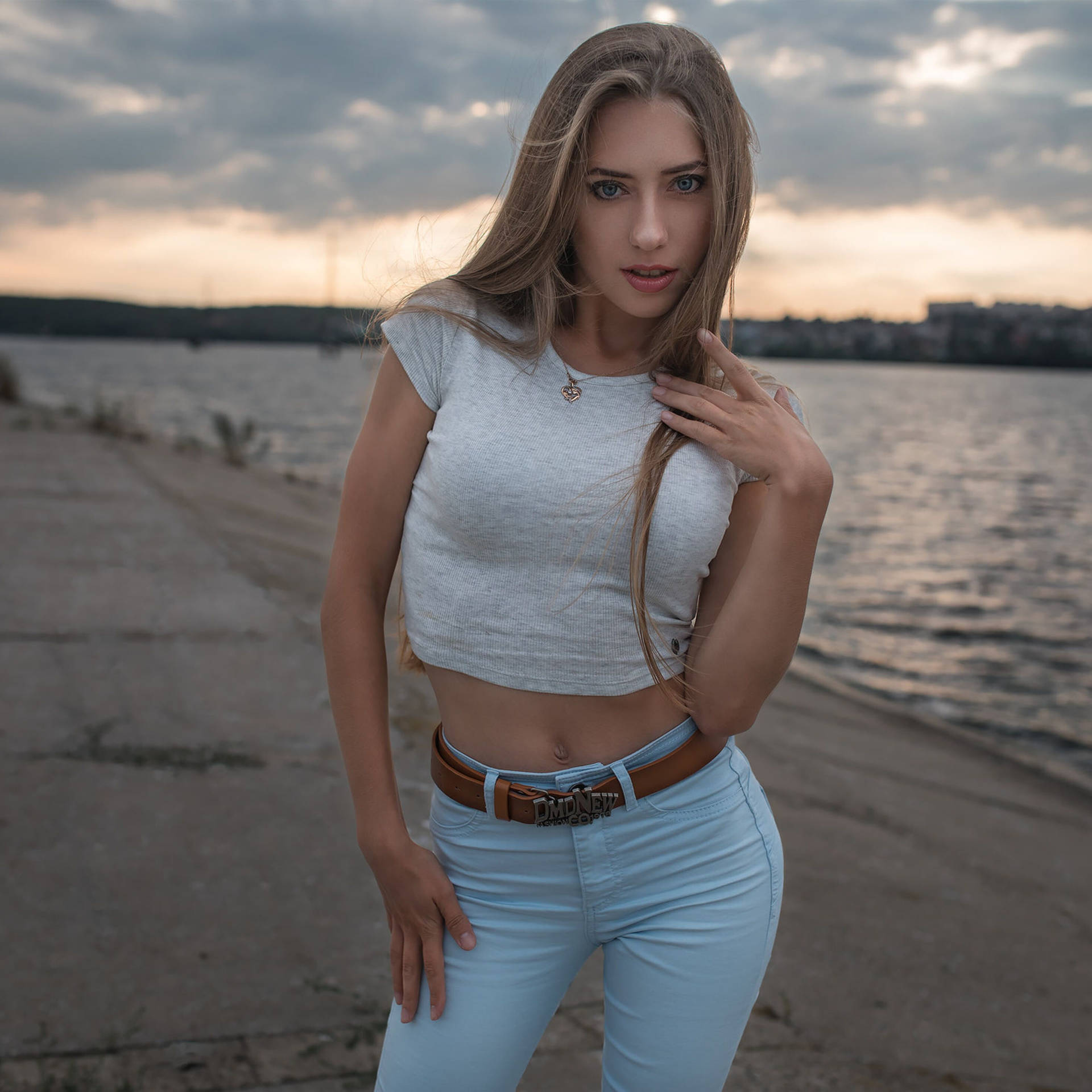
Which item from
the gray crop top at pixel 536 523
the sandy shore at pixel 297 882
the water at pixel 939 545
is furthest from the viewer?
the water at pixel 939 545

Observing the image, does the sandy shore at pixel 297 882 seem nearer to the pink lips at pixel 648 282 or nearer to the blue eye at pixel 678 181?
the pink lips at pixel 648 282

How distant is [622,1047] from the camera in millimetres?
1499

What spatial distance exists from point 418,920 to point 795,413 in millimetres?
968

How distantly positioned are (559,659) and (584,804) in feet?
0.71

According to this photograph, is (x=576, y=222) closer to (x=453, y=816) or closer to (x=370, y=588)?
(x=370, y=588)

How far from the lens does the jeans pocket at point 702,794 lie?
1530 mm

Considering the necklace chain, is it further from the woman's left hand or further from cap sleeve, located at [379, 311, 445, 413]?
cap sleeve, located at [379, 311, 445, 413]

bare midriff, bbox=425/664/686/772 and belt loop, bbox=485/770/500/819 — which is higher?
bare midriff, bbox=425/664/686/772

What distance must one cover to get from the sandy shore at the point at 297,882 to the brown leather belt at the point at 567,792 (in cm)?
115

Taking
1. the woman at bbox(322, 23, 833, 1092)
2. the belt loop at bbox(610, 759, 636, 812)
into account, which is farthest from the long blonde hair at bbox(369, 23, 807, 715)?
the belt loop at bbox(610, 759, 636, 812)

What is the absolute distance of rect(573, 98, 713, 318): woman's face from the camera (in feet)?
5.03

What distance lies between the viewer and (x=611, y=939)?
1.56 metres

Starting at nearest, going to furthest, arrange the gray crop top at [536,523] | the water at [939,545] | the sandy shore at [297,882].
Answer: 1. the gray crop top at [536,523]
2. the sandy shore at [297,882]
3. the water at [939,545]

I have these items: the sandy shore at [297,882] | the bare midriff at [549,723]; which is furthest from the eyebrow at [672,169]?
the sandy shore at [297,882]
